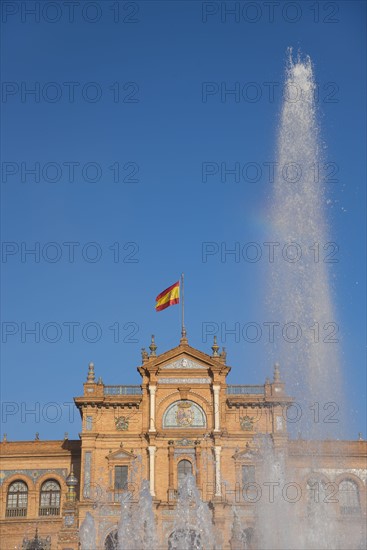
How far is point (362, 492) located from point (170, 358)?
15.8 m

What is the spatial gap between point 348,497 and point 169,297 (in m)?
18.2

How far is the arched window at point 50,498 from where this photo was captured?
5438 cm

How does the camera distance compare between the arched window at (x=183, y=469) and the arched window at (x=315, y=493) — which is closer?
the arched window at (x=315, y=493)

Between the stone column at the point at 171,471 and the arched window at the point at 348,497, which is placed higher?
the stone column at the point at 171,471

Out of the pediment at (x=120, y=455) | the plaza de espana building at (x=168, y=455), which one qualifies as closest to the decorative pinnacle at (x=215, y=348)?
the plaza de espana building at (x=168, y=455)

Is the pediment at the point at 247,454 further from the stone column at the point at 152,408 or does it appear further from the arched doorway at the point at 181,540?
the stone column at the point at 152,408

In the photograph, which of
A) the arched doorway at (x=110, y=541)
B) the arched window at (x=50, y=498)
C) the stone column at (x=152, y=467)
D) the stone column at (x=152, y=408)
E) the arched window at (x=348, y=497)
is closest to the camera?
the arched doorway at (x=110, y=541)

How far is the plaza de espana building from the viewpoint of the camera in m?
51.6

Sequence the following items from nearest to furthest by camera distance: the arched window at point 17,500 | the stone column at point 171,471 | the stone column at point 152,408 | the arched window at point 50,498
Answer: the stone column at point 171,471
the stone column at point 152,408
the arched window at point 17,500
the arched window at point 50,498

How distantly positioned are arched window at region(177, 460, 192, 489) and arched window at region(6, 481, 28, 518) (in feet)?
35.9

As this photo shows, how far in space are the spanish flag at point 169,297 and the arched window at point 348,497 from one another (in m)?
16.8

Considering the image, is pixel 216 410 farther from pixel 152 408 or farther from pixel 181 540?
pixel 181 540

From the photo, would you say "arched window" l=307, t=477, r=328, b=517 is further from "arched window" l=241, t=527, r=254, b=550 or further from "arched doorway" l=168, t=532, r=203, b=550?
"arched doorway" l=168, t=532, r=203, b=550

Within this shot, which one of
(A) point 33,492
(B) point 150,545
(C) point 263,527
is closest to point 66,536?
(B) point 150,545
